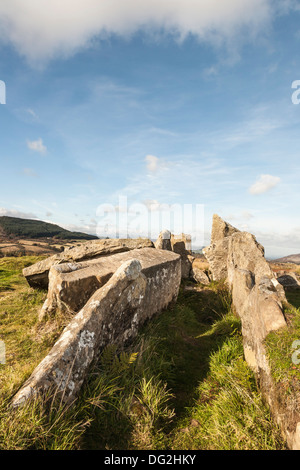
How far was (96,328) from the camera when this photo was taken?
200 inches

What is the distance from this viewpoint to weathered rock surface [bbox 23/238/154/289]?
1005 cm


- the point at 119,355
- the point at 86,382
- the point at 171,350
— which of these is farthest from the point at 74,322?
the point at 171,350

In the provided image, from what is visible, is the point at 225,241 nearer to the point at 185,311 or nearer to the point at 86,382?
the point at 185,311

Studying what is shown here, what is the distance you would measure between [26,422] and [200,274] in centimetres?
A: 1085

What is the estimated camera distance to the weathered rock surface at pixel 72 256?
1005 centimetres

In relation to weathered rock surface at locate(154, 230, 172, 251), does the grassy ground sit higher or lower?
lower

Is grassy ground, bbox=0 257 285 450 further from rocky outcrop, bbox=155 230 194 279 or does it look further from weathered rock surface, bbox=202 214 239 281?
rocky outcrop, bbox=155 230 194 279

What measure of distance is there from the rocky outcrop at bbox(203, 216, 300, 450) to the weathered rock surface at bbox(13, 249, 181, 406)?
9.07 ft

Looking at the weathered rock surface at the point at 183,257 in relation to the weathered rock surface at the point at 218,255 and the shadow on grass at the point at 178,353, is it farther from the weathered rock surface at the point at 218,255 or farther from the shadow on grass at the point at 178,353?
the shadow on grass at the point at 178,353

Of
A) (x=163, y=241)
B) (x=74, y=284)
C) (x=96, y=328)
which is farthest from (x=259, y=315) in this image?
(x=163, y=241)

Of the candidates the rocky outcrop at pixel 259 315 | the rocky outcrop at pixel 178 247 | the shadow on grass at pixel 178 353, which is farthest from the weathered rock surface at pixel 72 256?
the rocky outcrop at pixel 259 315

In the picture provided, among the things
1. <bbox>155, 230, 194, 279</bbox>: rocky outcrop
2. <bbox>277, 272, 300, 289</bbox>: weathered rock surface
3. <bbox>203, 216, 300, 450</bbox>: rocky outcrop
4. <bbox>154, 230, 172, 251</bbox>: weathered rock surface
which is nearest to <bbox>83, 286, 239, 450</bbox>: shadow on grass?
<bbox>203, 216, 300, 450</bbox>: rocky outcrop
